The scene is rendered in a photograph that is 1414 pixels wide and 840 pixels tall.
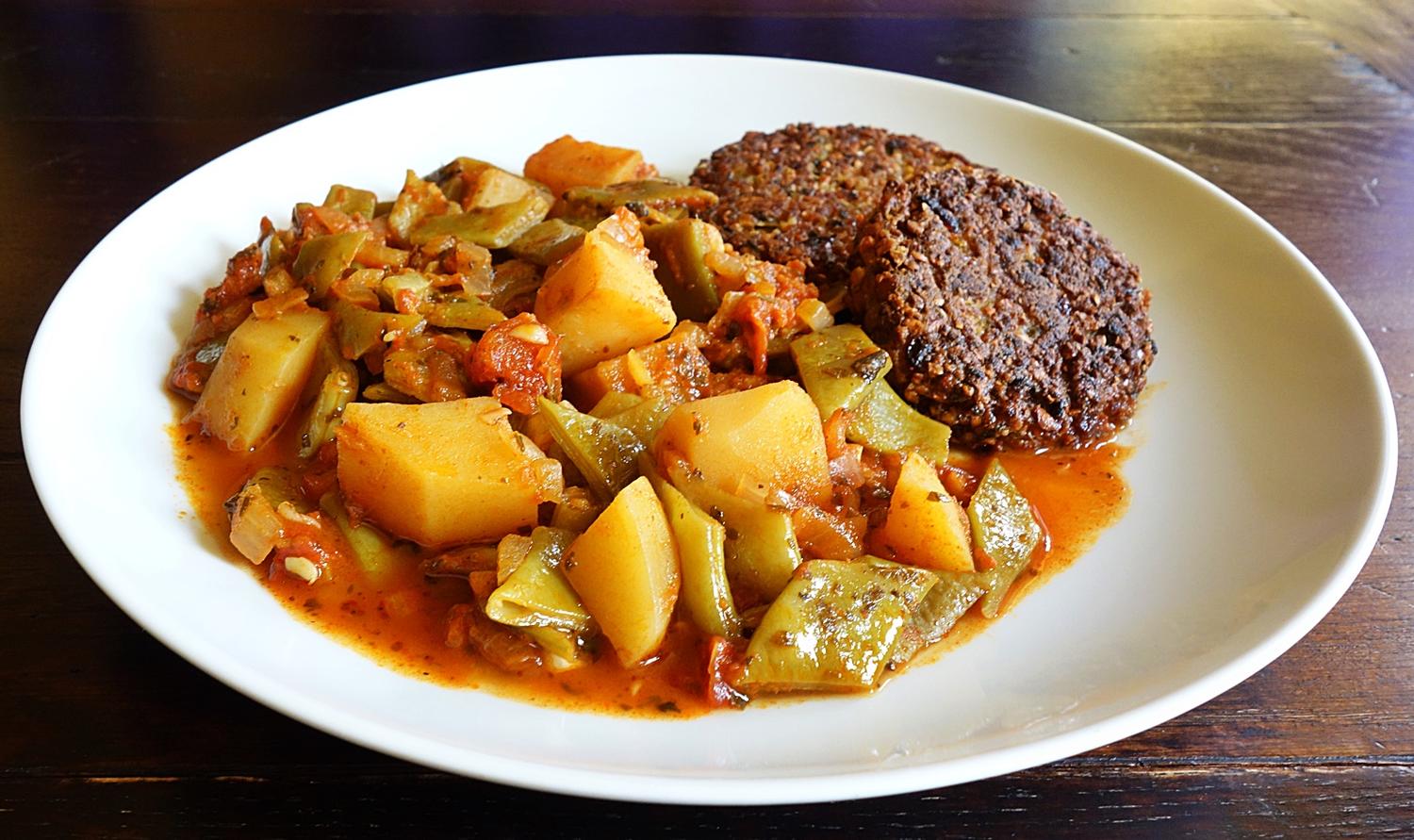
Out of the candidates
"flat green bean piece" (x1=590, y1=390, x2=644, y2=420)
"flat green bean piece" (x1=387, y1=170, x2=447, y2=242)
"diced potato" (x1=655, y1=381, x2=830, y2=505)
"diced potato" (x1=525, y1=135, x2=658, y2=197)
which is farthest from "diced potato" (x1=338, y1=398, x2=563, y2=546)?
"diced potato" (x1=525, y1=135, x2=658, y2=197)

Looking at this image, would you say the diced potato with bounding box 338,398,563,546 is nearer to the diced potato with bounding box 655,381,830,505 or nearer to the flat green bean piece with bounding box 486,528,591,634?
the flat green bean piece with bounding box 486,528,591,634

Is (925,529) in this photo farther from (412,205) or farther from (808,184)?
(412,205)

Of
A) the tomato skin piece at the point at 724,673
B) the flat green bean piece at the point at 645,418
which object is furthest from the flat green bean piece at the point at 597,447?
the tomato skin piece at the point at 724,673

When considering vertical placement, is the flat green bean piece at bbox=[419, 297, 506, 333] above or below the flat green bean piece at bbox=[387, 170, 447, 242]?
below

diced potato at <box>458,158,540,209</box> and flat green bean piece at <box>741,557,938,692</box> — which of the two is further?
diced potato at <box>458,158,540,209</box>

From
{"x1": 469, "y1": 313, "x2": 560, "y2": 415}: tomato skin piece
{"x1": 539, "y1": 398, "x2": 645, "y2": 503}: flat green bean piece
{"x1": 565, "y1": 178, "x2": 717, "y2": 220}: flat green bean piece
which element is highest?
{"x1": 565, "y1": 178, "x2": 717, "y2": 220}: flat green bean piece

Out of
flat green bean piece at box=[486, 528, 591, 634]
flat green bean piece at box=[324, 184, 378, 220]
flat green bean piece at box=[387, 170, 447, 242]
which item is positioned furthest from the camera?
flat green bean piece at box=[324, 184, 378, 220]

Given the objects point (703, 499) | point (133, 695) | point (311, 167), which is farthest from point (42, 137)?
point (703, 499)

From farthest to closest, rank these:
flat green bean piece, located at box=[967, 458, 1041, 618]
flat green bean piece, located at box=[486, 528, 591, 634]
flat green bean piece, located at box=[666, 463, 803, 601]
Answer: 1. flat green bean piece, located at box=[967, 458, 1041, 618]
2. flat green bean piece, located at box=[666, 463, 803, 601]
3. flat green bean piece, located at box=[486, 528, 591, 634]

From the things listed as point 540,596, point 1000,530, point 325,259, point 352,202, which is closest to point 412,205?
point 352,202
